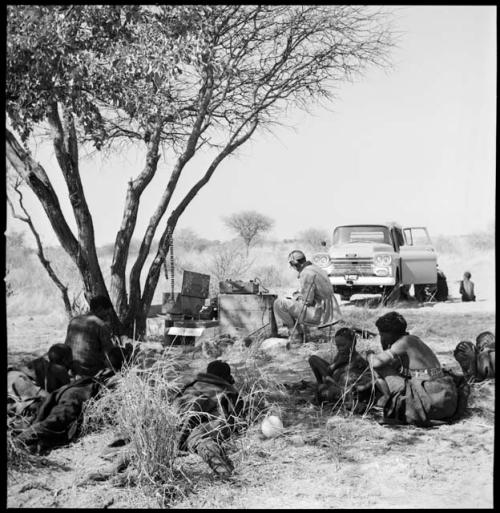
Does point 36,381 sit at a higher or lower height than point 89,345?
lower

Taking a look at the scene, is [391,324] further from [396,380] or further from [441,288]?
[441,288]

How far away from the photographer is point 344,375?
5227mm

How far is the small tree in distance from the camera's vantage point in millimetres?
28516

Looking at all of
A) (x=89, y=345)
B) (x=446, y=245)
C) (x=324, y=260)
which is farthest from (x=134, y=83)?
(x=446, y=245)

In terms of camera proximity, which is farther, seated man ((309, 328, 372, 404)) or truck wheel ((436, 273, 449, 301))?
truck wheel ((436, 273, 449, 301))

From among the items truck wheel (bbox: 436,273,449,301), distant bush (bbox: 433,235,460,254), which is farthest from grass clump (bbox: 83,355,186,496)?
distant bush (bbox: 433,235,460,254)

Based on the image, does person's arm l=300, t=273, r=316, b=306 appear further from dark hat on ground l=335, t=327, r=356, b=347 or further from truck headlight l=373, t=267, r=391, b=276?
truck headlight l=373, t=267, r=391, b=276

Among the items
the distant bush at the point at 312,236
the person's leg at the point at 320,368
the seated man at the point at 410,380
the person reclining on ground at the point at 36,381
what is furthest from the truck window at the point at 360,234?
the distant bush at the point at 312,236

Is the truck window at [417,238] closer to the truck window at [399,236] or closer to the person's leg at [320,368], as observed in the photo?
the truck window at [399,236]

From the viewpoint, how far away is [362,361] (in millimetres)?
5340

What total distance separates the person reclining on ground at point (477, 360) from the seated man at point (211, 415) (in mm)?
2085

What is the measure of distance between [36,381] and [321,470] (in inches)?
94.2

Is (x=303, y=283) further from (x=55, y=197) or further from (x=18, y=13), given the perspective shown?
(x=18, y=13)

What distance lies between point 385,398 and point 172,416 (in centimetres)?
164
